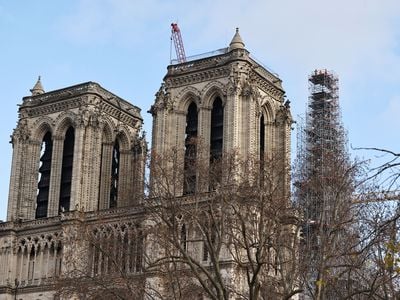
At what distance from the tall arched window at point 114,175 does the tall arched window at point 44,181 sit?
492cm

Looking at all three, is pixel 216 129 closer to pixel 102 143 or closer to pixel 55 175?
pixel 102 143

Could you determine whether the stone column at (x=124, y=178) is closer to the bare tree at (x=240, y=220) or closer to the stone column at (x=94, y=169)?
the stone column at (x=94, y=169)

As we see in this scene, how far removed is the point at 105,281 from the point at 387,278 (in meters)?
15.5

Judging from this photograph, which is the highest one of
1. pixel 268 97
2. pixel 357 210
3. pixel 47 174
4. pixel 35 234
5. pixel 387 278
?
pixel 268 97

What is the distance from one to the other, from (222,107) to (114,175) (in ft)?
42.3

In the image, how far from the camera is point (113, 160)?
71.9 meters

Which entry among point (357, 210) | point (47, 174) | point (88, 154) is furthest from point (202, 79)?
point (357, 210)

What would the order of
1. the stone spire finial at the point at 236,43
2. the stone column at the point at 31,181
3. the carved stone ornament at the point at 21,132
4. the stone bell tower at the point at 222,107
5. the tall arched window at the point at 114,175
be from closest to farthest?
the stone bell tower at the point at 222,107 < the stone spire finial at the point at 236,43 < the stone column at the point at 31,181 < the carved stone ornament at the point at 21,132 < the tall arched window at the point at 114,175

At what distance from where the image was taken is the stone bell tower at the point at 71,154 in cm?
6731

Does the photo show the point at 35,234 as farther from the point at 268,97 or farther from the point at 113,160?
the point at 268,97

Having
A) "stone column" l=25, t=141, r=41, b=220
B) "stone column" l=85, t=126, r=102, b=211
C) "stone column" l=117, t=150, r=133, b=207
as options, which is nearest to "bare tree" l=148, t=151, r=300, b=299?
"stone column" l=85, t=126, r=102, b=211

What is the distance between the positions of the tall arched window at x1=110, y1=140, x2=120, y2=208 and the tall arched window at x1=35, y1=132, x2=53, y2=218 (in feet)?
16.2

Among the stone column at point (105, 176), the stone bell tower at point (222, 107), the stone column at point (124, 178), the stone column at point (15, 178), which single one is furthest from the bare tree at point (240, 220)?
the stone column at point (15, 178)

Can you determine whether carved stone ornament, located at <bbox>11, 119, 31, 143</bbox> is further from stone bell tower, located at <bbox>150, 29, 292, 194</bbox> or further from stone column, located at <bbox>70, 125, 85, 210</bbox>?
stone bell tower, located at <bbox>150, 29, 292, 194</bbox>
